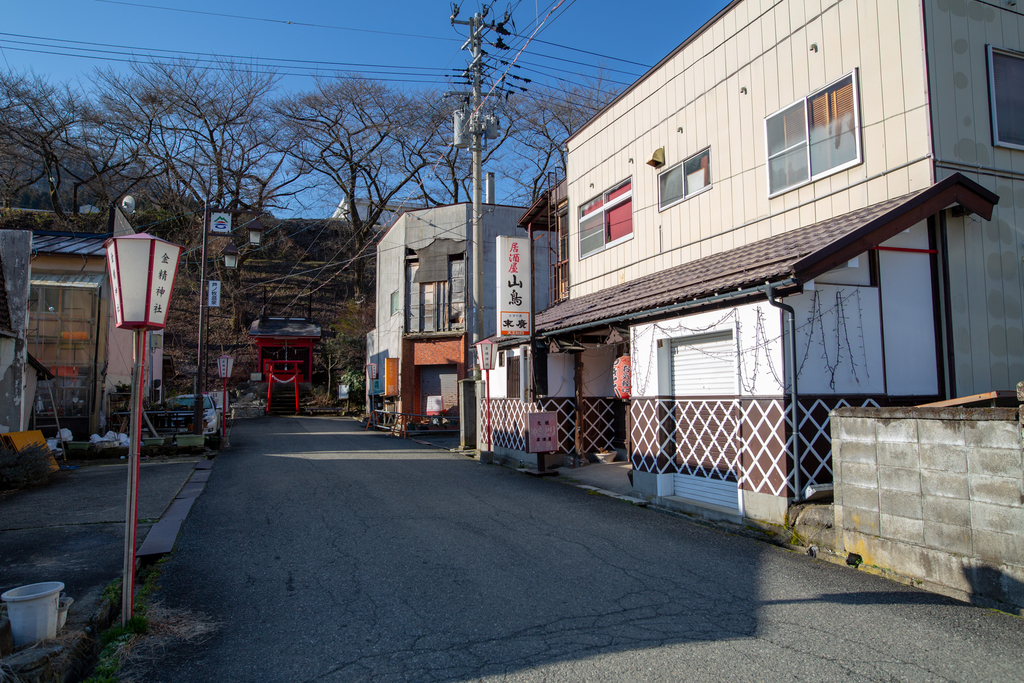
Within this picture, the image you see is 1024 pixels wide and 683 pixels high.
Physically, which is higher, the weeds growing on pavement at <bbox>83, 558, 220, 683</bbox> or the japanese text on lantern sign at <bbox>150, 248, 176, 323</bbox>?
the japanese text on lantern sign at <bbox>150, 248, 176, 323</bbox>

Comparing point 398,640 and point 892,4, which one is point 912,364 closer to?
point 892,4

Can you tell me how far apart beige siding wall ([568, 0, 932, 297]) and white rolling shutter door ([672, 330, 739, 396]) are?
2.18 m

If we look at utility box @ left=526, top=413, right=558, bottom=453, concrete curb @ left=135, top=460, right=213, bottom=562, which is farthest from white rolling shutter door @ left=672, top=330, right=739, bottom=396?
concrete curb @ left=135, top=460, right=213, bottom=562

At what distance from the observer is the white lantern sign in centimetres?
498

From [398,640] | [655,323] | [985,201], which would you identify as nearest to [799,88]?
[985,201]

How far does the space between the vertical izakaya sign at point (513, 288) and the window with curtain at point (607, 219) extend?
1.61m

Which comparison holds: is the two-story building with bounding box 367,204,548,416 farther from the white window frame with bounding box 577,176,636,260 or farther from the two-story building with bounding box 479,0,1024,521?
the two-story building with bounding box 479,0,1024,521

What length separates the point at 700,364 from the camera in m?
9.53

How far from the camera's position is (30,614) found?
4.12 m

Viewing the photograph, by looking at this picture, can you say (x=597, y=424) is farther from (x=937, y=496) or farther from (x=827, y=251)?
(x=937, y=496)

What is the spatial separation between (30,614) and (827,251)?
310 inches

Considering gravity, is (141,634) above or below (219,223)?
below

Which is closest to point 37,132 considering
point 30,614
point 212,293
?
point 212,293

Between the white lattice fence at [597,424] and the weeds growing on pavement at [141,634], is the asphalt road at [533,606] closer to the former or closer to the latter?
the weeds growing on pavement at [141,634]
